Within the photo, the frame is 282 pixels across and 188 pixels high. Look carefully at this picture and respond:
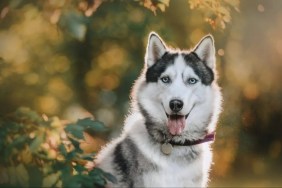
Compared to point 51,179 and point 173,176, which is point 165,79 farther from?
point 51,179

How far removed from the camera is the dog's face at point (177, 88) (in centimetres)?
505

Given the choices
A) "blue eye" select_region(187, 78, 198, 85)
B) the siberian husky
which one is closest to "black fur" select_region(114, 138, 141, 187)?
the siberian husky

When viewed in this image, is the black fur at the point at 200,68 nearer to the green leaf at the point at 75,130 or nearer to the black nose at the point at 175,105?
the black nose at the point at 175,105

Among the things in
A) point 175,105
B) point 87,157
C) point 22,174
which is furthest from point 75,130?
point 175,105

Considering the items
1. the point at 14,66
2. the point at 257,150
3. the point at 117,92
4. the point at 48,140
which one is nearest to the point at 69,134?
the point at 48,140

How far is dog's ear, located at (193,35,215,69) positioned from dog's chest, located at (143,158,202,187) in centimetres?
83

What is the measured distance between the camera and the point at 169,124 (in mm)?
5148

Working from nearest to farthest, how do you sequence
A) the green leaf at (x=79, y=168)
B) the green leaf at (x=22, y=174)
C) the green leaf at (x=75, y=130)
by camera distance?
the green leaf at (x=75, y=130), the green leaf at (x=79, y=168), the green leaf at (x=22, y=174)

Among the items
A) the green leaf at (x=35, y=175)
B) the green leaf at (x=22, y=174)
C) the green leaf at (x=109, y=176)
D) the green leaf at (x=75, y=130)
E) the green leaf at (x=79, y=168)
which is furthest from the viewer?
the green leaf at (x=35, y=175)

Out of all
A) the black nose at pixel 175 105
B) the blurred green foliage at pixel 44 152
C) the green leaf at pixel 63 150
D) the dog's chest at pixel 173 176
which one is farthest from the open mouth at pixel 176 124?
the green leaf at pixel 63 150

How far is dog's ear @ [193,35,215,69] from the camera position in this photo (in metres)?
5.15

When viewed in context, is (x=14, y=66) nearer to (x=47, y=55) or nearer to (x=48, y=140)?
(x=47, y=55)

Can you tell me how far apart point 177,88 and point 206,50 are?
1.38ft

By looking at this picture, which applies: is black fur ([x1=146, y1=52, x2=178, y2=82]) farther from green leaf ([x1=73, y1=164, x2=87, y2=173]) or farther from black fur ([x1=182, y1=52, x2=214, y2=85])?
green leaf ([x1=73, y1=164, x2=87, y2=173])
